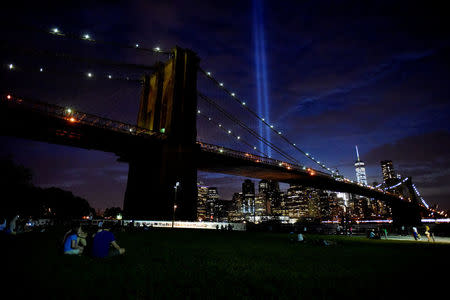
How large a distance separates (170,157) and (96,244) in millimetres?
23601

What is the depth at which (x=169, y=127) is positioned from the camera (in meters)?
31.2

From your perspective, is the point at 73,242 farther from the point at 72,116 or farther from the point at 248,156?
the point at 248,156

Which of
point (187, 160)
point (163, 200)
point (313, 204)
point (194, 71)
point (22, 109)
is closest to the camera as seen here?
point (22, 109)

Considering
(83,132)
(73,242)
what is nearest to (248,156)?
(83,132)

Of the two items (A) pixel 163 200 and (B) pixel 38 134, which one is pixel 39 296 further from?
(B) pixel 38 134

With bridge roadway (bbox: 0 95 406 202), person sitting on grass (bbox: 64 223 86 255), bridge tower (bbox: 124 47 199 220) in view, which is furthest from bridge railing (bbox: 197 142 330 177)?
person sitting on grass (bbox: 64 223 86 255)

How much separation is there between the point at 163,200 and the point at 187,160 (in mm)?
6093

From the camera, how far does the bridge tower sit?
92.3ft

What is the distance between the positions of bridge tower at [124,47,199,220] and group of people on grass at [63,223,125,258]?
18.7 meters

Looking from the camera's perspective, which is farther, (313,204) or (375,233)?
(313,204)

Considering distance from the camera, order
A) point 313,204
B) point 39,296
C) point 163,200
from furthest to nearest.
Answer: point 313,204 → point 163,200 → point 39,296

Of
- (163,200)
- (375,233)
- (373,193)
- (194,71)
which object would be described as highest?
(194,71)

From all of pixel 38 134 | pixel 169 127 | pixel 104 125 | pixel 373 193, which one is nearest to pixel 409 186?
pixel 373 193

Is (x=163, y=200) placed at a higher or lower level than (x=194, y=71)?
lower
